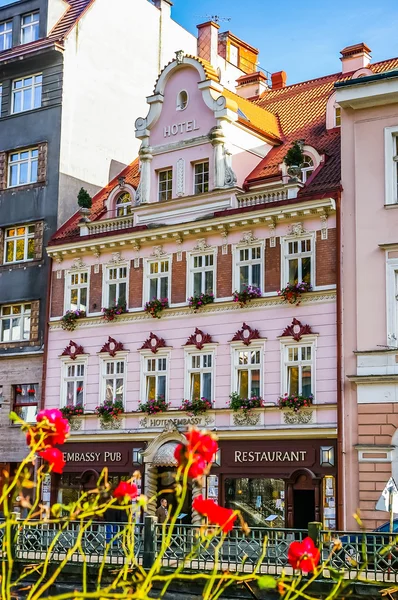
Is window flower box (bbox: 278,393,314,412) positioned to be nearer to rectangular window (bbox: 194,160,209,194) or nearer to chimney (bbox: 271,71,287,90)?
rectangular window (bbox: 194,160,209,194)

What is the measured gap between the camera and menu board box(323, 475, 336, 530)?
2820cm

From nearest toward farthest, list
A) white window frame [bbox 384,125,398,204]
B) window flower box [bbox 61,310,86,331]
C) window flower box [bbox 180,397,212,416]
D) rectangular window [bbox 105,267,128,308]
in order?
white window frame [bbox 384,125,398,204]
window flower box [bbox 180,397,212,416]
rectangular window [bbox 105,267,128,308]
window flower box [bbox 61,310,86,331]

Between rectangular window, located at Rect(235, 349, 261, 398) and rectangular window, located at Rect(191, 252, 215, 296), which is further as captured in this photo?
rectangular window, located at Rect(191, 252, 215, 296)

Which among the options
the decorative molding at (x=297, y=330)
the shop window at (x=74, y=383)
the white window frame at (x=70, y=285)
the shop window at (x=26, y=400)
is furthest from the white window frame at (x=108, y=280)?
the decorative molding at (x=297, y=330)

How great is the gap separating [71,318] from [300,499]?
10.7m

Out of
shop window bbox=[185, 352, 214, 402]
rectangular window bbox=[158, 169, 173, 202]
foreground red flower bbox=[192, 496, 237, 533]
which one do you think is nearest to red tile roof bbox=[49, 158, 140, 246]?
rectangular window bbox=[158, 169, 173, 202]

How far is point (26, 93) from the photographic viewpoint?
39469 millimetres

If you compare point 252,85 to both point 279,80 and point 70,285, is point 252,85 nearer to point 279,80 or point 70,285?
point 279,80

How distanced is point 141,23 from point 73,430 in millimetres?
18314

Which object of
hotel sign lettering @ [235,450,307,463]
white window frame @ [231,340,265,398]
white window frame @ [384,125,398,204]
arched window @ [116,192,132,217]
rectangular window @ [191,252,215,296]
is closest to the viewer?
white window frame @ [384,125,398,204]

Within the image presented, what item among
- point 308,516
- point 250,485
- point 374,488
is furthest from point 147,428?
point 374,488

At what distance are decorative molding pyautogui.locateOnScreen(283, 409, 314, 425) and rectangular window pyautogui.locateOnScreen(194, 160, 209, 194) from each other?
27.1ft

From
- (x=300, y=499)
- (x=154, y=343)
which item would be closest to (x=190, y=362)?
(x=154, y=343)

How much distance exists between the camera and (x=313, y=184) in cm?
3131
